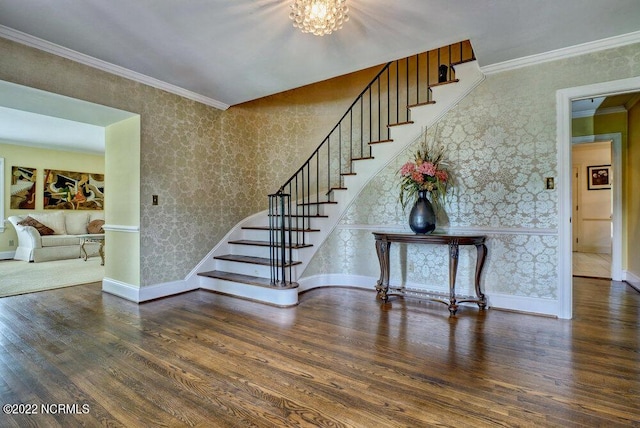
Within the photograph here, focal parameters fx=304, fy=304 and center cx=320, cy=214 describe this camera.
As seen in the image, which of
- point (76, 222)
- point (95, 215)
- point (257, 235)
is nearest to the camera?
point (257, 235)

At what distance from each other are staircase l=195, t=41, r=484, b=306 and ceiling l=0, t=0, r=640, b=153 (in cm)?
72

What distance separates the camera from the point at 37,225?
6.43 m

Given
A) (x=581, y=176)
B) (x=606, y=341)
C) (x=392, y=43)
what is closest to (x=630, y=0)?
(x=392, y=43)

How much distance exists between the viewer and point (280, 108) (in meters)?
4.98

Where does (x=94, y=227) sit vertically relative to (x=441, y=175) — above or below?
below

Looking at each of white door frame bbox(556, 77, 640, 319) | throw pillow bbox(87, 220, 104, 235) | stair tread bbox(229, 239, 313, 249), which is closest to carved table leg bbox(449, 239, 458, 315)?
white door frame bbox(556, 77, 640, 319)

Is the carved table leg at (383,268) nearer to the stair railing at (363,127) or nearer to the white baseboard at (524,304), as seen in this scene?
the white baseboard at (524,304)

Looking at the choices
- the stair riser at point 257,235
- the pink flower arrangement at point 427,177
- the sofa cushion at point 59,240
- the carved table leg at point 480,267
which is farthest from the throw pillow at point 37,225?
the carved table leg at point 480,267

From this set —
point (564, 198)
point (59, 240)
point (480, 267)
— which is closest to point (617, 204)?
point (564, 198)

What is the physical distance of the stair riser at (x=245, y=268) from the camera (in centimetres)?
367

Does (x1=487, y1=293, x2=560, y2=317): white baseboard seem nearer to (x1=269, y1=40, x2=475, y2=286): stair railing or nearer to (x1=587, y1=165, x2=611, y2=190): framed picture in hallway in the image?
(x1=269, y1=40, x2=475, y2=286): stair railing

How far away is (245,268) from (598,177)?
801 centimetres

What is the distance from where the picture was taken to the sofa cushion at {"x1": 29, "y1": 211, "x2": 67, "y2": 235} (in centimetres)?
664

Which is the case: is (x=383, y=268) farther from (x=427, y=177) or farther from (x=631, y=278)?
(x=631, y=278)
